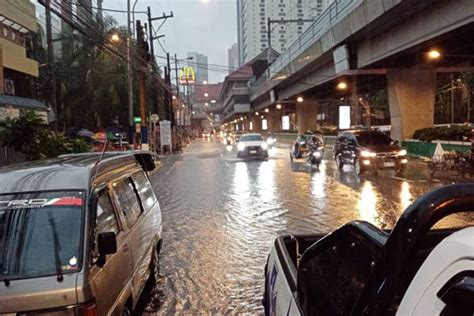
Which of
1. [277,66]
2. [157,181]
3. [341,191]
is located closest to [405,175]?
[341,191]

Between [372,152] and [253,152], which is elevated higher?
[372,152]

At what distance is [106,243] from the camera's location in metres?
3.58

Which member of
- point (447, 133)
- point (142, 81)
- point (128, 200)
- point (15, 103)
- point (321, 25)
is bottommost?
point (128, 200)

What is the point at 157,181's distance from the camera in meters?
19.8

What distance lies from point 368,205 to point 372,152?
803 cm

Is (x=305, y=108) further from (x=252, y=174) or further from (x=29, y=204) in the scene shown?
(x=29, y=204)

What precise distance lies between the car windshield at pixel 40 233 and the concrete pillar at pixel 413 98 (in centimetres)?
2690

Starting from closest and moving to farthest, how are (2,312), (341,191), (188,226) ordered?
(2,312)
(188,226)
(341,191)

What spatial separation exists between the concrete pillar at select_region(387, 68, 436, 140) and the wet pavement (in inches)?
286

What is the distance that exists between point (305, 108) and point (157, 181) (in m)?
44.4

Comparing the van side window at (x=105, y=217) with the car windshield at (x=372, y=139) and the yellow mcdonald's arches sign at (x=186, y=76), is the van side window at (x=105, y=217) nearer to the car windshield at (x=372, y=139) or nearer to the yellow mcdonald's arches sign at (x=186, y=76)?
the car windshield at (x=372, y=139)

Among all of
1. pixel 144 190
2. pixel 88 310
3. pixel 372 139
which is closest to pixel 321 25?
pixel 372 139

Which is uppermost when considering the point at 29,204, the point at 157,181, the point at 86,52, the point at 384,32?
the point at 86,52

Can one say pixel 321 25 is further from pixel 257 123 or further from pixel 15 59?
pixel 257 123
